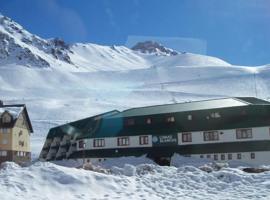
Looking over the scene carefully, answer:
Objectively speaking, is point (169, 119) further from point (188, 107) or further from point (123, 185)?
point (123, 185)

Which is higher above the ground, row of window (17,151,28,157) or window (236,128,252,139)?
window (236,128,252,139)

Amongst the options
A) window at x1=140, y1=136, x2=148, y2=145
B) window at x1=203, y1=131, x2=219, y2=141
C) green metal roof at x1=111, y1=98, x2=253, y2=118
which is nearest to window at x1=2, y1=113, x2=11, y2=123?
green metal roof at x1=111, y1=98, x2=253, y2=118

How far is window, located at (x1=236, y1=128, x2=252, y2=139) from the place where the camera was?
46.8 meters

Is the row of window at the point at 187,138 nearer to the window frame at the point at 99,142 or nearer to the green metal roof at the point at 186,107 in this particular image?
the window frame at the point at 99,142

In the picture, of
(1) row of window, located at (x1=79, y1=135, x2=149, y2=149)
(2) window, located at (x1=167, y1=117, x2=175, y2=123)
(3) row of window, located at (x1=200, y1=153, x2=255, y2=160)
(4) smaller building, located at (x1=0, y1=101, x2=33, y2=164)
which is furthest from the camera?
(4) smaller building, located at (x1=0, y1=101, x2=33, y2=164)

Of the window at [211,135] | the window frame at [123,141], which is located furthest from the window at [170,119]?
the window frame at [123,141]

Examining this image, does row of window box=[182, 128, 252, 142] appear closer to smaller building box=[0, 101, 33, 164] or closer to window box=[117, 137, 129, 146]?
window box=[117, 137, 129, 146]

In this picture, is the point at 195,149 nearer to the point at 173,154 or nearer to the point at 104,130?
the point at 173,154

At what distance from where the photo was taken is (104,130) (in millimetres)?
55000

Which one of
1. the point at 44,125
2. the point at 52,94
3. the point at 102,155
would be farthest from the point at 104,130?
the point at 52,94

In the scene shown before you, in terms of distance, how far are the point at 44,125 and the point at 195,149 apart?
58.4m

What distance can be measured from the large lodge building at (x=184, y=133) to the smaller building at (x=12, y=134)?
8.22 m

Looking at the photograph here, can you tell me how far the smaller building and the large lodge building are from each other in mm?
8221

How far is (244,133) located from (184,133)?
6325mm
